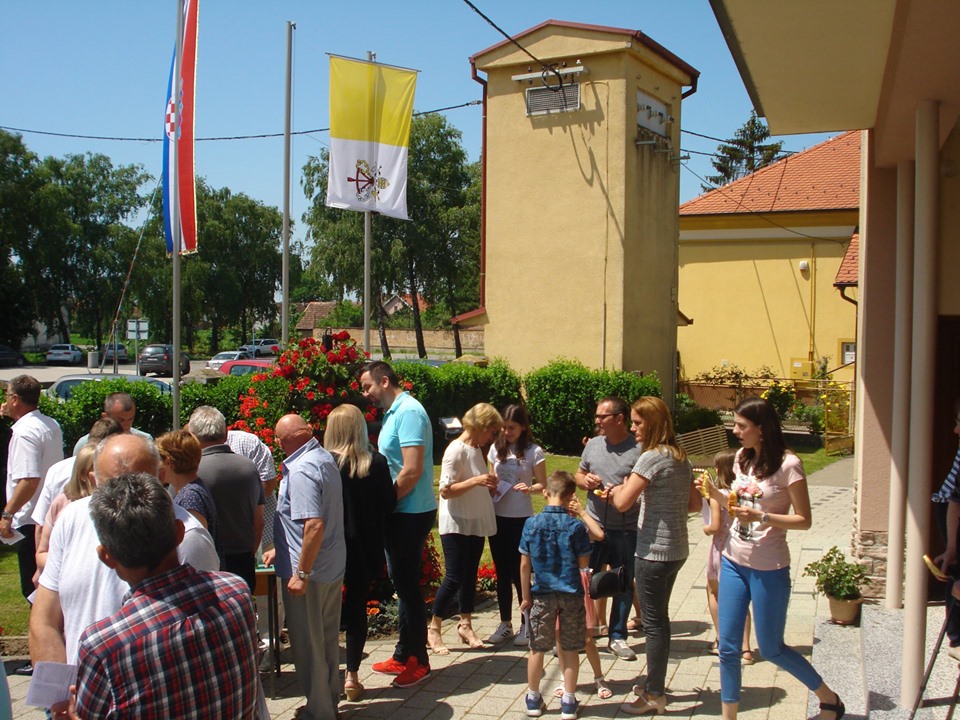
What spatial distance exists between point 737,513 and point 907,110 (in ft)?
8.54

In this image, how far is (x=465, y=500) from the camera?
249 inches

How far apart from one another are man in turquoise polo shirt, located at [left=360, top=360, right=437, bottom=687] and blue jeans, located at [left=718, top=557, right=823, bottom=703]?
1.98 m

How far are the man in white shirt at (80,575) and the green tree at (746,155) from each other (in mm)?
61061

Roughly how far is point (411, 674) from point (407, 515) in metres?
0.99

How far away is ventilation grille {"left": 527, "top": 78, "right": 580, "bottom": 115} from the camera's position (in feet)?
66.0

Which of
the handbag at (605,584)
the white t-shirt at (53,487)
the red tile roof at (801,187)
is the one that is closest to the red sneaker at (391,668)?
the handbag at (605,584)

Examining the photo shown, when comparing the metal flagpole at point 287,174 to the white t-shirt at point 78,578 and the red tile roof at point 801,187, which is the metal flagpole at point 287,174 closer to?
the white t-shirt at point 78,578

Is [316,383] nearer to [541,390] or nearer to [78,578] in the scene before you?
[78,578]

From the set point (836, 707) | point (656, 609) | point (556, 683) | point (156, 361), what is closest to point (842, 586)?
point (836, 707)

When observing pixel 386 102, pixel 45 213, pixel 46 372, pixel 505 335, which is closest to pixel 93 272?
pixel 45 213

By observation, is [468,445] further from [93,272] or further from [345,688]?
[93,272]

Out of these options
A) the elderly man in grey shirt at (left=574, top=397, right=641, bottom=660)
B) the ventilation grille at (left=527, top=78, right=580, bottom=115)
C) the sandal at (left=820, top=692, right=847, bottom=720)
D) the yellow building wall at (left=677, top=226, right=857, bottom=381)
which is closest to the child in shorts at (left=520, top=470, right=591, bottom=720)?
the elderly man in grey shirt at (left=574, top=397, right=641, bottom=660)

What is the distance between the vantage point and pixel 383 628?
22.3 feet

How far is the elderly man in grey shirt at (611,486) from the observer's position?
19.4 ft
